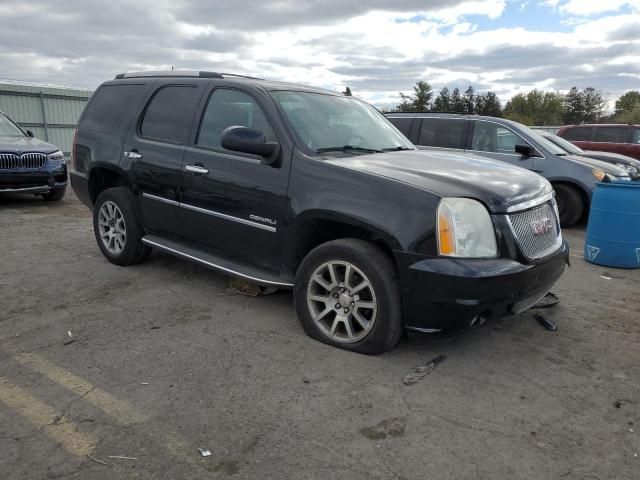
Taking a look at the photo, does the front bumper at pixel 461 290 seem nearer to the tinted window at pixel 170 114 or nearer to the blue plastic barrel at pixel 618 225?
the tinted window at pixel 170 114

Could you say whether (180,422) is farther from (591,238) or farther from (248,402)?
(591,238)

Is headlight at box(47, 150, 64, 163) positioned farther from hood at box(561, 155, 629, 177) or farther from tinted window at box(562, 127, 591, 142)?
tinted window at box(562, 127, 591, 142)

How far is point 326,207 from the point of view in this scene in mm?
3572

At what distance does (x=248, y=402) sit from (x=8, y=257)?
4.33 metres

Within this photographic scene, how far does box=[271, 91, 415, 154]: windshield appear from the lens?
4.07m

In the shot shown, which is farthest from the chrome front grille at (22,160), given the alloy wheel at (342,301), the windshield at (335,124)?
the alloy wheel at (342,301)

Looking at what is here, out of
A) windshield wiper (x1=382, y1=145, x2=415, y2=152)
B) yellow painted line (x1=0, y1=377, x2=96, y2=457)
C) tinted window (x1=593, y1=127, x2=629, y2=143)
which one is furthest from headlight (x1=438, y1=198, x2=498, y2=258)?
tinted window (x1=593, y1=127, x2=629, y2=143)

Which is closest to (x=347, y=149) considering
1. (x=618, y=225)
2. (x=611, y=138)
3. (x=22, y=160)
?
(x=618, y=225)

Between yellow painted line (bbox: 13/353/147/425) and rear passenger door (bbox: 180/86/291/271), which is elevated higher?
rear passenger door (bbox: 180/86/291/271)

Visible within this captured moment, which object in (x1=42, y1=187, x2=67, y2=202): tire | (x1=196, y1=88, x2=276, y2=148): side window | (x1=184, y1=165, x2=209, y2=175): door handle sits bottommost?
(x1=42, y1=187, x2=67, y2=202): tire

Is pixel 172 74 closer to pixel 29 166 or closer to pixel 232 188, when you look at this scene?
pixel 232 188

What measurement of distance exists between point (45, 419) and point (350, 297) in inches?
75.2

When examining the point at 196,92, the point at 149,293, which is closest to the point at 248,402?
the point at 149,293

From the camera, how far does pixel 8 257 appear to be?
589cm
